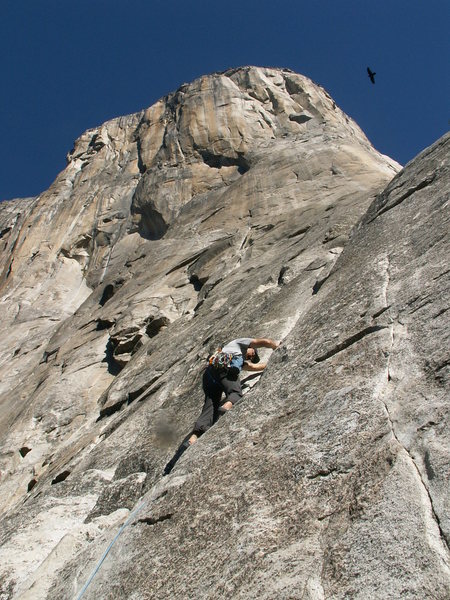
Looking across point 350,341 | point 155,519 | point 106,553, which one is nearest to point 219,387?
point 350,341

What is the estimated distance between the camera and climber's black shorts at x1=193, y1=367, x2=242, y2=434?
26.1 ft

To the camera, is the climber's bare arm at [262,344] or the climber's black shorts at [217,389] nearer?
the climber's black shorts at [217,389]

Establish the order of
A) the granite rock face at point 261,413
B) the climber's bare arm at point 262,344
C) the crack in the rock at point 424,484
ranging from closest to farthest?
the crack in the rock at point 424,484 < the granite rock face at point 261,413 < the climber's bare arm at point 262,344

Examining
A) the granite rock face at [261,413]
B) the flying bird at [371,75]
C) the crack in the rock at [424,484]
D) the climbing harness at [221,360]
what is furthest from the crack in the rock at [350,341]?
the flying bird at [371,75]

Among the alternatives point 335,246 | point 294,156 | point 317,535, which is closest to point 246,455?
point 317,535

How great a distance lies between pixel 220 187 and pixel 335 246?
1596 centimetres

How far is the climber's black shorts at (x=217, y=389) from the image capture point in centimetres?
795

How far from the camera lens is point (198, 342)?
40.8 ft

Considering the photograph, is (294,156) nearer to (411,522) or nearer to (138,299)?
(138,299)

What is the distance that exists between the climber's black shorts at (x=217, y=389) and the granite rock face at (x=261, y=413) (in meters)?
0.72

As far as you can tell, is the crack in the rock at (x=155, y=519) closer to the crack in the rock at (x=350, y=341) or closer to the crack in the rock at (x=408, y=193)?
the crack in the rock at (x=350, y=341)

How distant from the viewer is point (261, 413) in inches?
251

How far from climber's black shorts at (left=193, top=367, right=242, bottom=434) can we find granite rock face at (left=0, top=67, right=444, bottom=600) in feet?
2.37

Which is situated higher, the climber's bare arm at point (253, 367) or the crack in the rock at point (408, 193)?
the crack in the rock at point (408, 193)
